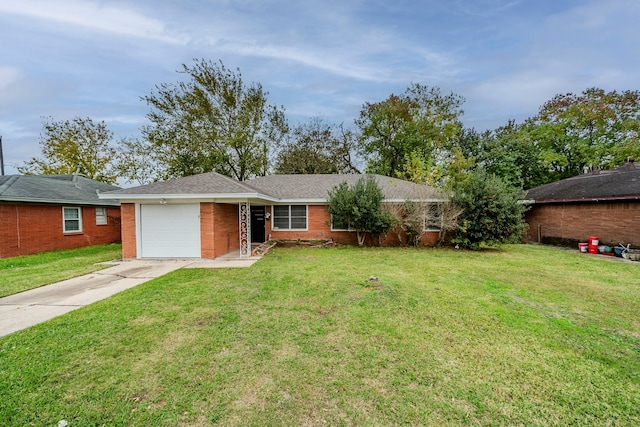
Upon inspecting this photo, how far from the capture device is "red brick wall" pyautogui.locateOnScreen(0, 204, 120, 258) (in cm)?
1037

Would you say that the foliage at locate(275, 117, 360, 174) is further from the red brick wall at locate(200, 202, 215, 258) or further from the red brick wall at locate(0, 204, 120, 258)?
the red brick wall at locate(200, 202, 215, 258)

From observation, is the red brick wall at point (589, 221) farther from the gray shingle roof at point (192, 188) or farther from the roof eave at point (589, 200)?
the gray shingle roof at point (192, 188)

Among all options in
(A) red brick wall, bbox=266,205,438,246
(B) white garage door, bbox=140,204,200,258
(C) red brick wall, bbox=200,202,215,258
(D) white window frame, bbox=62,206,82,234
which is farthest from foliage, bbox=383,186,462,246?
(D) white window frame, bbox=62,206,82,234

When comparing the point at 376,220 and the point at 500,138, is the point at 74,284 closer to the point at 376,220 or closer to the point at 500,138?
the point at 376,220

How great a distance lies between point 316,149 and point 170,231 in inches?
712

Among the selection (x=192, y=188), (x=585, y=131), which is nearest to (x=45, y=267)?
(x=192, y=188)

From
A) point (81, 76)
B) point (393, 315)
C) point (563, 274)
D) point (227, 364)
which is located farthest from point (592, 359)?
point (81, 76)

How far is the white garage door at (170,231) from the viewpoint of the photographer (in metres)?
9.97

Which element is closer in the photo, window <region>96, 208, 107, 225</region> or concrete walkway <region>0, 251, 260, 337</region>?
concrete walkway <region>0, 251, 260, 337</region>

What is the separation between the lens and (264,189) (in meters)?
14.3

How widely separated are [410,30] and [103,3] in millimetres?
11425

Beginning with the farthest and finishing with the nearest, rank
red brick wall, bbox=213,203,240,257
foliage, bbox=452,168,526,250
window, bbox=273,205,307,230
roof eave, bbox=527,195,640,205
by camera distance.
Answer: window, bbox=273,205,307,230
foliage, bbox=452,168,526,250
roof eave, bbox=527,195,640,205
red brick wall, bbox=213,203,240,257

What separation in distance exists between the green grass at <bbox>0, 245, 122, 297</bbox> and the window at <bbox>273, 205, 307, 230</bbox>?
6745 mm

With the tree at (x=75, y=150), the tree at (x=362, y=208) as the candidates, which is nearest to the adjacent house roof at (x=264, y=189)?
the tree at (x=362, y=208)
